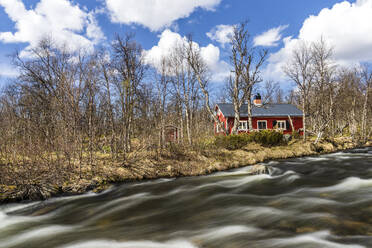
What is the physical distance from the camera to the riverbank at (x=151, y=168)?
8016 mm

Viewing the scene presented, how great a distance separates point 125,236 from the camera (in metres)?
4.90

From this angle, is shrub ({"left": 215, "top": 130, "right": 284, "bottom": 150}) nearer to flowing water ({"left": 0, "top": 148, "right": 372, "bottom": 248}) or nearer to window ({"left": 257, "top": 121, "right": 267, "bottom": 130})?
flowing water ({"left": 0, "top": 148, "right": 372, "bottom": 248})

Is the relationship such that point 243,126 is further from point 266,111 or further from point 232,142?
point 232,142

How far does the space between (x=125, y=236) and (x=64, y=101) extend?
6529 mm

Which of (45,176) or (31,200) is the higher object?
(45,176)

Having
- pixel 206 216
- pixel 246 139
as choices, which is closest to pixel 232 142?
pixel 246 139

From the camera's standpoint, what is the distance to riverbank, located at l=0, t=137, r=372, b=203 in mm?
8016

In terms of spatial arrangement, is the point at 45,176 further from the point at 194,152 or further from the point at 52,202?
the point at 194,152

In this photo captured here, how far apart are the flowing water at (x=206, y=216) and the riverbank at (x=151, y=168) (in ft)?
1.93

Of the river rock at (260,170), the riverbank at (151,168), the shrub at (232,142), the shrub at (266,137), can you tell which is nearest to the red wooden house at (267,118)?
the shrub at (266,137)

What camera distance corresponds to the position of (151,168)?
11922 mm

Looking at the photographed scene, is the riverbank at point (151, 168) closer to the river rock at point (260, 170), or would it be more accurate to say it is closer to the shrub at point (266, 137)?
the river rock at point (260, 170)

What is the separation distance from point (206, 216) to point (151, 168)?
6266 millimetres

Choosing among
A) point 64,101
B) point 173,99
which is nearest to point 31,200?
point 64,101
